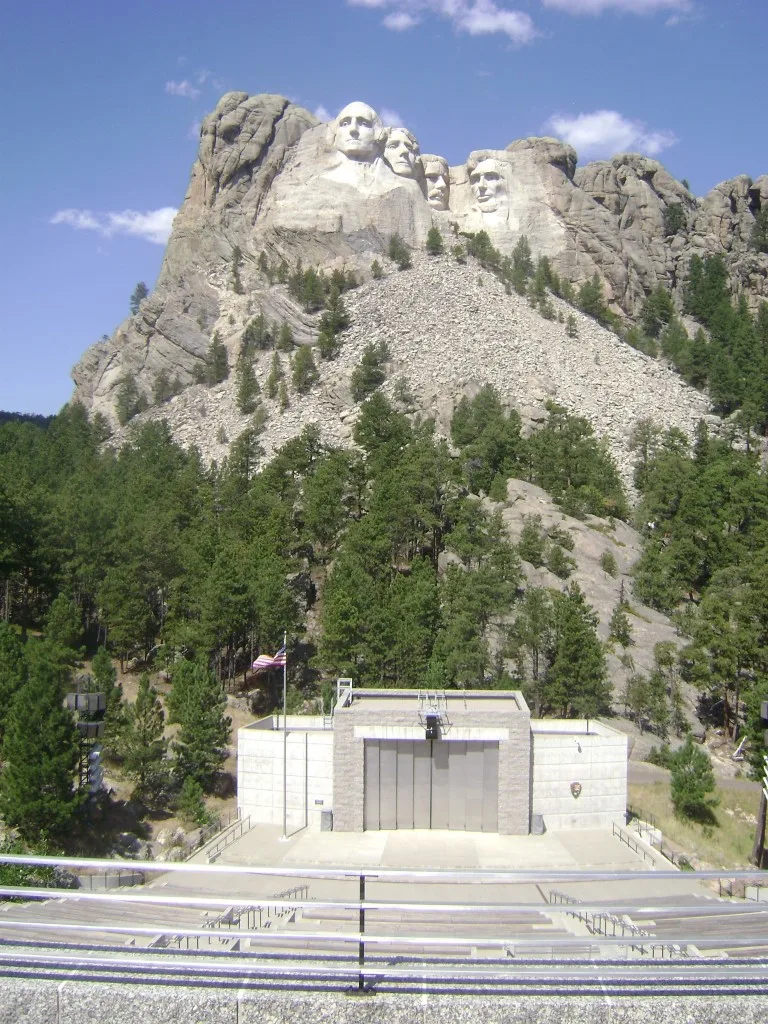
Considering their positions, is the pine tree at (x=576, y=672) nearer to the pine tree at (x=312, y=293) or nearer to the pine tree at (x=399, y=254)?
the pine tree at (x=312, y=293)

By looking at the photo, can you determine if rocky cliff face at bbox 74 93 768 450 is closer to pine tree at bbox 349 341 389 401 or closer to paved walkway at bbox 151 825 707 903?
pine tree at bbox 349 341 389 401

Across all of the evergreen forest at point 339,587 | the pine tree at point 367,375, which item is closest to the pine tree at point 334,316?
the pine tree at point 367,375

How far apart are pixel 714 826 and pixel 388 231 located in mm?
76643

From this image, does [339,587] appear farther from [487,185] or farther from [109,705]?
[487,185]

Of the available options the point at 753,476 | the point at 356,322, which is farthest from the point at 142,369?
the point at 753,476

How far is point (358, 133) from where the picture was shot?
9806 cm

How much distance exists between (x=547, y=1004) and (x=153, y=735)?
27130 mm

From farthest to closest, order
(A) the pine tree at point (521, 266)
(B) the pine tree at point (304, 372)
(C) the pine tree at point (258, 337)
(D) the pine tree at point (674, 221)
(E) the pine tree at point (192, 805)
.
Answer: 1. (D) the pine tree at point (674, 221)
2. (A) the pine tree at point (521, 266)
3. (C) the pine tree at point (258, 337)
4. (B) the pine tree at point (304, 372)
5. (E) the pine tree at point (192, 805)

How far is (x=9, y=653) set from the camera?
30.6m

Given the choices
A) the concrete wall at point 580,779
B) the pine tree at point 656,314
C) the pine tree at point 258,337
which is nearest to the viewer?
the concrete wall at point 580,779

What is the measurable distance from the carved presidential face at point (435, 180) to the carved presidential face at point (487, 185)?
3.65 meters

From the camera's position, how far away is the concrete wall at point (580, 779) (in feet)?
82.4

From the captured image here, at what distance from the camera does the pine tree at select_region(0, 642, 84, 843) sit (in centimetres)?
2398

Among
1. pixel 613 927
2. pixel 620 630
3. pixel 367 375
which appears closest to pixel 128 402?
pixel 367 375
